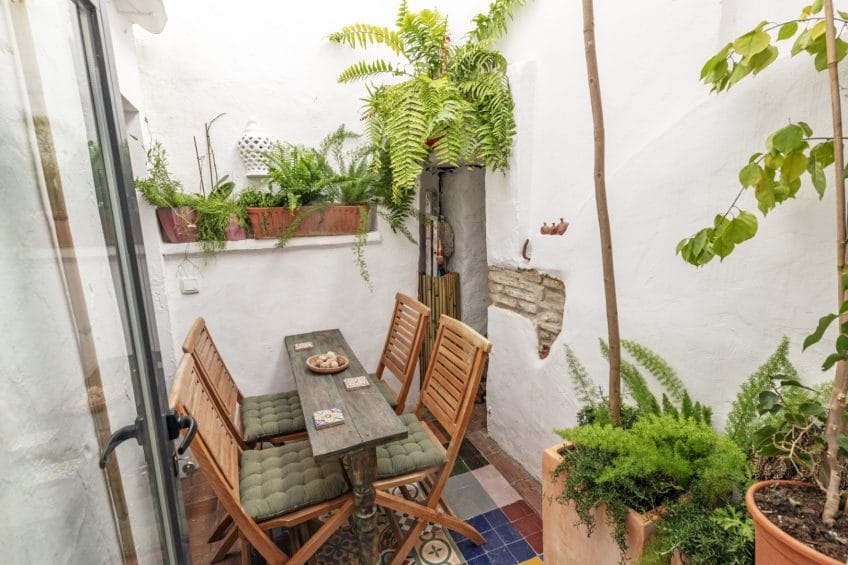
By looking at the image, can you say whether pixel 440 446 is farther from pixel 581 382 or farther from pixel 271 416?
pixel 271 416

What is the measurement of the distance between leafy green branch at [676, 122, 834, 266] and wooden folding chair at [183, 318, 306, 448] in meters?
1.91

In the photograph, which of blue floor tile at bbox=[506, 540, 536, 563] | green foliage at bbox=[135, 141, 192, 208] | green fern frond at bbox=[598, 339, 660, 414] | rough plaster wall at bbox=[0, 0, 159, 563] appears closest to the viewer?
rough plaster wall at bbox=[0, 0, 159, 563]

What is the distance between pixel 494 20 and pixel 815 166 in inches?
64.9

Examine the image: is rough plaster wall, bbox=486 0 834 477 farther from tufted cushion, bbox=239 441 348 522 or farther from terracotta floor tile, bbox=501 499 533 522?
tufted cushion, bbox=239 441 348 522

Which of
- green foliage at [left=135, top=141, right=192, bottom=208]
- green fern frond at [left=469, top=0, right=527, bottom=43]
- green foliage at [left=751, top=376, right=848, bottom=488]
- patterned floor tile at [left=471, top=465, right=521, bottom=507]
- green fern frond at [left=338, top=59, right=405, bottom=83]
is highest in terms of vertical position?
green fern frond at [left=469, top=0, right=527, bottom=43]

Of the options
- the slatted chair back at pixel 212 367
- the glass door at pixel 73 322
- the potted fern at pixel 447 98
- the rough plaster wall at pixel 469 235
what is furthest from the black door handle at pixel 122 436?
the rough plaster wall at pixel 469 235

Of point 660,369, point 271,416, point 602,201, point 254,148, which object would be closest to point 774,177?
point 602,201

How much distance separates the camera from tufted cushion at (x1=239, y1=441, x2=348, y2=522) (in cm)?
147

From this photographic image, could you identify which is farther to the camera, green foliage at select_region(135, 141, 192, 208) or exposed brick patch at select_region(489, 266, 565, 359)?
green foliage at select_region(135, 141, 192, 208)

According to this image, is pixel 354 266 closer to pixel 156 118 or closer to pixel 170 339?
pixel 170 339

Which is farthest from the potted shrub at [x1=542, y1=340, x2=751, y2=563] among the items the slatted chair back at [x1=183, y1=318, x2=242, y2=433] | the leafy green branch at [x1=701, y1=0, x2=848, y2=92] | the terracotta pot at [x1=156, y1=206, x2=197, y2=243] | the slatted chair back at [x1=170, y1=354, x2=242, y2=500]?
the terracotta pot at [x1=156, y1=206, x2=197, y2=243]

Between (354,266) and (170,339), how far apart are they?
1.14 metres

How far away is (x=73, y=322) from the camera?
830 millimetres

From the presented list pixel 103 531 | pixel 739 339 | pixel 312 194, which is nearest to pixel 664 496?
pixel 739 339
